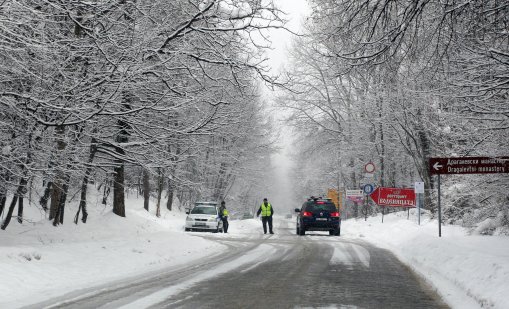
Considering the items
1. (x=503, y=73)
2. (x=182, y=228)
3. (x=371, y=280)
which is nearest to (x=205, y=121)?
(x=371, y=280)

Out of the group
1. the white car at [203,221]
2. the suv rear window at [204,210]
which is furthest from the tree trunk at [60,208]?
the suv rear window at [204,210]

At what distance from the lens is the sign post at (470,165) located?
43.9 feet

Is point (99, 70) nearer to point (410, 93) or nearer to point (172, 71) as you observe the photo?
point (172, 71)

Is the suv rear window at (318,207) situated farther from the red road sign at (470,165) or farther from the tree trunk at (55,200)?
the tree trunk at (55,200)

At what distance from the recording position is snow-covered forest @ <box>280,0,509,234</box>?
10.7 meters

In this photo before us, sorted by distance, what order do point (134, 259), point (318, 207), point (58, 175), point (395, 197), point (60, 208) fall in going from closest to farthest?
point (134, 259) → point (58, 175) → point (60, 208) → point (318, 207) → point (395, 197)

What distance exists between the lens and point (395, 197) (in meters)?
28.3

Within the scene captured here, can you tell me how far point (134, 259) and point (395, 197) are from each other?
717 inches

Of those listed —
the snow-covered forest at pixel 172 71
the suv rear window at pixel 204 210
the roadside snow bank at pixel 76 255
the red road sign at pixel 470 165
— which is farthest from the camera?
the suv rear window at pixel 204 210

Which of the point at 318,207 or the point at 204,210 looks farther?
the point at 204,210

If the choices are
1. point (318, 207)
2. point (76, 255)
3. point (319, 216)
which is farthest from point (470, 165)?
point (319, 216)

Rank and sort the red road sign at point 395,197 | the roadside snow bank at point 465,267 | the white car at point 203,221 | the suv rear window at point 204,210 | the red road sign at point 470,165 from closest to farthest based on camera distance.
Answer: the roadside snow bank at point 465,267 → the red road sign at point 470,165 → the red road sign at point 395,197 → the white car at point 203,221 → the suv rear window at point 204,210

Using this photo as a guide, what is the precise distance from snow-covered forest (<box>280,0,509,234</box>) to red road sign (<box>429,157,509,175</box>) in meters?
0.60

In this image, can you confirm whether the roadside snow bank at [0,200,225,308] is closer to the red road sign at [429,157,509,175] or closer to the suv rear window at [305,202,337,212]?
the red road sign at [429,157,509,175]
